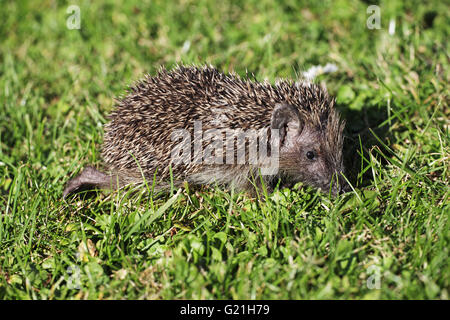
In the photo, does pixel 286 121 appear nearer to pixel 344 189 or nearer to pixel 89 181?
pixel 344 189

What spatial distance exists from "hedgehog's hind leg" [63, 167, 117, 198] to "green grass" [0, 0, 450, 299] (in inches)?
5.5

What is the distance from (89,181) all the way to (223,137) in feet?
4.97

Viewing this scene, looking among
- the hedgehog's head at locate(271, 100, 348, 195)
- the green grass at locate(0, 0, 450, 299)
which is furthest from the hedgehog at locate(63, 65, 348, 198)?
the green grass at locate(0, 0, 450, 299)

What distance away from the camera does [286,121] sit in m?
4.76

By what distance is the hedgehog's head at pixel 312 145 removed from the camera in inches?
186

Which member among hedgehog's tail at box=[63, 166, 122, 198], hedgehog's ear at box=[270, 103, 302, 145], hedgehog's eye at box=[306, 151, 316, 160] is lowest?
hedgehog's tail at box=[63, 166, 122, 198]

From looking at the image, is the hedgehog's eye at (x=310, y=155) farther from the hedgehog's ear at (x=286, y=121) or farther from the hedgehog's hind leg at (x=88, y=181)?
the hedgehog's hind leg at (x=88, y=181)

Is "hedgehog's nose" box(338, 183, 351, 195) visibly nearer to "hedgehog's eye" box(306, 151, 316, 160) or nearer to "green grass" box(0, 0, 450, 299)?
Result: "green grass" box(0, 0, 450, 299)

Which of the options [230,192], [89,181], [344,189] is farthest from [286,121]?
[89,181]

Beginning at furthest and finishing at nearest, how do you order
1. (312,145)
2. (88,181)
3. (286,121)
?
(88,181), (312,145), (286,121)

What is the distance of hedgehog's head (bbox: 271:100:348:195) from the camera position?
4734 mm

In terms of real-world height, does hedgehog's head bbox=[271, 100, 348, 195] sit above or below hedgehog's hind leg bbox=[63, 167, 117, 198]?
above

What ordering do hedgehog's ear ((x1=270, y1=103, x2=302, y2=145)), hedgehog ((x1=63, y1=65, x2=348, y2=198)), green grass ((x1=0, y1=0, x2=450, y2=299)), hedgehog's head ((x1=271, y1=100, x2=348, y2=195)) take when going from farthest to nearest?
hedgehog ((x1=63, y1=65, x2=348, y2=198)) < hedgehog's head ((x1=271, y1=100, x2=348, y2=195)) < hedgehog's ear ((x1=270, y1=103, x2=302, y2=145)) < green grass ((x1=0, y1=0, x2=450, y2=299))

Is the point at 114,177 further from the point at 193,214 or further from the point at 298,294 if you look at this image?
the point at 298,294
